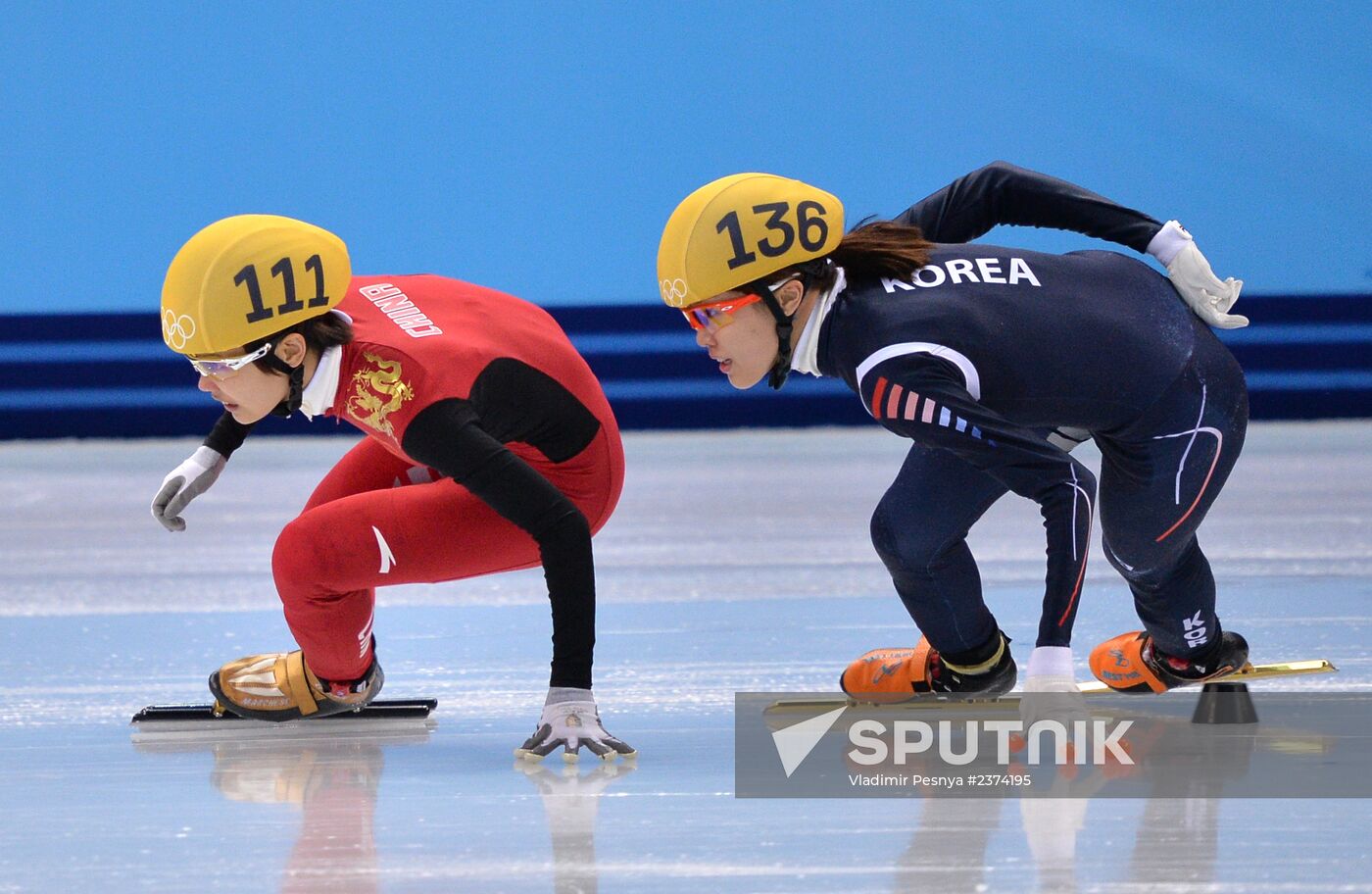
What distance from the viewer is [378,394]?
8.66 feet

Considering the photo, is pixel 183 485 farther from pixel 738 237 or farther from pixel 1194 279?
pixel 1194 279

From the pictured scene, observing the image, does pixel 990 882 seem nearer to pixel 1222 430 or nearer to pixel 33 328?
pixel 1222 430

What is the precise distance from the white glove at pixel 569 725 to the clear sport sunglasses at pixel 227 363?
0.73m

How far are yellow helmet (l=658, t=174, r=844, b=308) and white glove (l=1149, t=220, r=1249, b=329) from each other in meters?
0.64

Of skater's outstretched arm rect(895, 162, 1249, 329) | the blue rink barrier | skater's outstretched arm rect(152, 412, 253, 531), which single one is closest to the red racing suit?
skater's outstretched arm rect(152, 412, 253, 531)

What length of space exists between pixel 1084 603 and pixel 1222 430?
135 cm

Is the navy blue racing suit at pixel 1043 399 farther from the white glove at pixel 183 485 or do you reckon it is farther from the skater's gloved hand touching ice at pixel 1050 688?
the white glove at pixel 183 485

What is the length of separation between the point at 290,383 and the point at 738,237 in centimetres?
80

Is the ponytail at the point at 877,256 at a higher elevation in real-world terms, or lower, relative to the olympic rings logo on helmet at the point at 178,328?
higher

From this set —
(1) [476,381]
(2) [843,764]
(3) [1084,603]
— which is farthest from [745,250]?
(3) [1084,603]

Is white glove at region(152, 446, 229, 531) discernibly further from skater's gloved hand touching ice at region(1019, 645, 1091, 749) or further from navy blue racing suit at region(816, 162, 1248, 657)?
skater's gloved hand touching ice at region(1019, 645, 1091, 749)

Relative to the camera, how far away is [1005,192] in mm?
2877

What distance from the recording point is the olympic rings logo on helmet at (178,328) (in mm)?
2539

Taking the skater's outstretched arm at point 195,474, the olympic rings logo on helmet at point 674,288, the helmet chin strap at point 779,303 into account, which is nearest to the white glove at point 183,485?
the skater's outstretched arm at point 195,474
